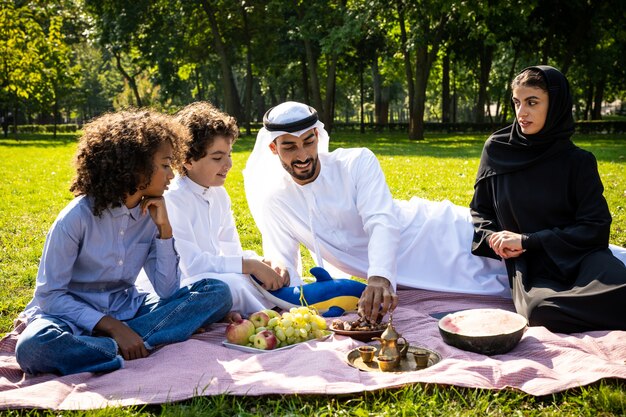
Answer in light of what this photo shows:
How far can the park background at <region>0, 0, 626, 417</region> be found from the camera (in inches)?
130

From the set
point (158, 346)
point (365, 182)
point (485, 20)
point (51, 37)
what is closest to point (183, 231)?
point (158, 346)

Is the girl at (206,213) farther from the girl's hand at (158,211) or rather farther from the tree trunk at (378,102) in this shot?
the tree trunk at (378,102)

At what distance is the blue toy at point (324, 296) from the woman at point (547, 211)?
107cm

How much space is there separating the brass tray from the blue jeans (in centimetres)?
109

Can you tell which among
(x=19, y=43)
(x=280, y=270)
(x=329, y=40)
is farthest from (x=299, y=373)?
(x=329, y=40)

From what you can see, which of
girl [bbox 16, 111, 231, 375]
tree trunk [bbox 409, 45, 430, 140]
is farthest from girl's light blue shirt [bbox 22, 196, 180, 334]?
tree trunk [bbox 409, 45, 430, 140]

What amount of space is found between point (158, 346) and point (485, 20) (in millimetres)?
21699

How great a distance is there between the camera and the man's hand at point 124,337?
3986 mm

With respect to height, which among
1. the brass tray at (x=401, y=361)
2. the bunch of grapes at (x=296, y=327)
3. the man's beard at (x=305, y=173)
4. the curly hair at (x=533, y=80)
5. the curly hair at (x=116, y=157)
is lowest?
the brass tray at (x=401, y=361)

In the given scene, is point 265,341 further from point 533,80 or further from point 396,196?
point 396,196

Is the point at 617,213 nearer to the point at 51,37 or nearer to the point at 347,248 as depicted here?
the point at 347,248

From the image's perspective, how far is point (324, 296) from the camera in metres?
Result: 5.01

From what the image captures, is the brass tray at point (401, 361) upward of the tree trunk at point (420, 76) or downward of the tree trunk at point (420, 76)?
downward

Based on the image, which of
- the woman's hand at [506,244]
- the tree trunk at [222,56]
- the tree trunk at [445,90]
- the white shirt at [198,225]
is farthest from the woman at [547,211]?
Answer: the tree trunk at [445,90]
